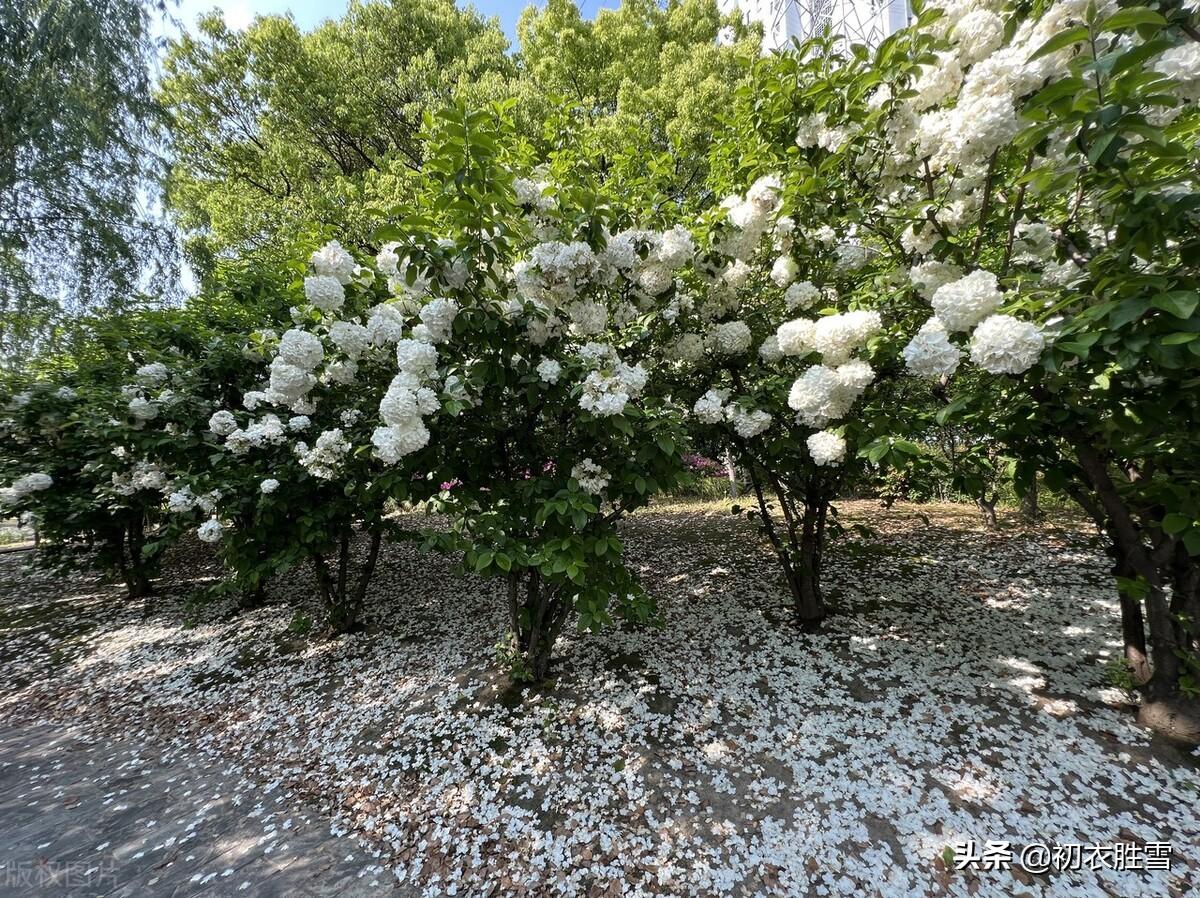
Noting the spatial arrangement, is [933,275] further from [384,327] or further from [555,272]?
[384,327]

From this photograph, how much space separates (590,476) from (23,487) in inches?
190

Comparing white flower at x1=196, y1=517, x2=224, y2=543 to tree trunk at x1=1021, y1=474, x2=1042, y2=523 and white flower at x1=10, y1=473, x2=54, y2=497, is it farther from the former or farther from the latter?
tree trunk at x1=1021, y1=474, x2=1042, y2=523

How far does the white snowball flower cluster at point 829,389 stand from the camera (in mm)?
1950

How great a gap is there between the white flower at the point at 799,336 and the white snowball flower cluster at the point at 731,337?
1.49 feet

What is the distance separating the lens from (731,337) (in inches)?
104

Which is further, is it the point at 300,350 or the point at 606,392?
the point at 300,350

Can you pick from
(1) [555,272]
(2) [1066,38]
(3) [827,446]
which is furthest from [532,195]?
(2) [1066,38]

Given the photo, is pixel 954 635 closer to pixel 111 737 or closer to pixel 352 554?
pixel 111 737

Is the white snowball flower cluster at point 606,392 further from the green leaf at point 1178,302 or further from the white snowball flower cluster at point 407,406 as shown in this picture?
the green leaf at point 1178,302

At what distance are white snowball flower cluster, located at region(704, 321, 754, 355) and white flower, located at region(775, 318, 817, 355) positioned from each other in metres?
0.45

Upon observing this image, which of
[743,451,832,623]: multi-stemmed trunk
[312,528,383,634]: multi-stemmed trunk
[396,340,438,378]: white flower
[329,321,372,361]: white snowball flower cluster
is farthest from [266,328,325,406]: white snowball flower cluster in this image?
[743,451,832,623]: multi-stemmed trunk

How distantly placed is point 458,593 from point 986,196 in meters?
4.40

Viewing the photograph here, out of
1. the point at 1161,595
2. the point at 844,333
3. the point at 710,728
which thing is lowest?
the point at 710,728

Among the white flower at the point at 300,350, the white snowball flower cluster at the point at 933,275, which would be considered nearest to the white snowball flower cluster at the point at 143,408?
the white flower at the point at 300,350
